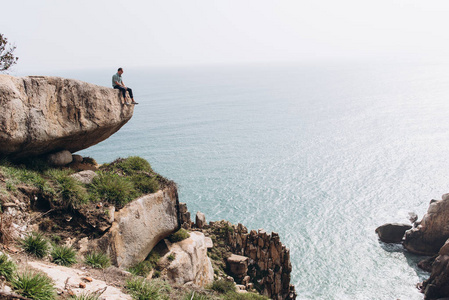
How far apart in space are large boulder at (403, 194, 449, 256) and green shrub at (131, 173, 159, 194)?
49.9 m

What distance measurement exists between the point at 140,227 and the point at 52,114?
9.50 metres

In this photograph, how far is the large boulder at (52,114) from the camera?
19.8 meters

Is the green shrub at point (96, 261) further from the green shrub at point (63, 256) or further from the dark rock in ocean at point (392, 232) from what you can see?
the dark rock in ocean at point (392, 232)

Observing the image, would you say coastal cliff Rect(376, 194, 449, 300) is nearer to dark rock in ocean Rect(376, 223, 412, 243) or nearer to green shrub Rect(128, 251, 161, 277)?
dark rock in ocean Rect(376, 223, 412, 243)

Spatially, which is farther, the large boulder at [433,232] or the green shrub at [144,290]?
the large boulder at [433,232]

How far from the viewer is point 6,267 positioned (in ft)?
37.9

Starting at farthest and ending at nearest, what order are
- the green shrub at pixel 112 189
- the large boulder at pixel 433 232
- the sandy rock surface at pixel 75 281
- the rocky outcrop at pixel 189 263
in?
the large boulder at pixel 433 232 → the rocky outcrop at pixel 189 263 → the green shrub at pixel 112 189 → the sandy rock surface at pixel 75 281

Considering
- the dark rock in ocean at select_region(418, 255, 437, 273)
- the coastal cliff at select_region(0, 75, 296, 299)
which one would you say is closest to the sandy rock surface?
the coastal cliff at select_region(0, 75, 296, 299)

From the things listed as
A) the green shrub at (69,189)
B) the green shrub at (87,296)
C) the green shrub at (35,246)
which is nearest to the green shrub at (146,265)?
the green shrub at (69,189)

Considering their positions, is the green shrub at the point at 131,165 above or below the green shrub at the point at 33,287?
above

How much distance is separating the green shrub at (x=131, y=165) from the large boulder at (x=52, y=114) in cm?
253

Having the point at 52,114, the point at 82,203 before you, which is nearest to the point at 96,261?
the point at 82,203

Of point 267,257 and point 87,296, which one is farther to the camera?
point 267,257

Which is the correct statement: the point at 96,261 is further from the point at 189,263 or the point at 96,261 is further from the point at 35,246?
the point at 189,263
